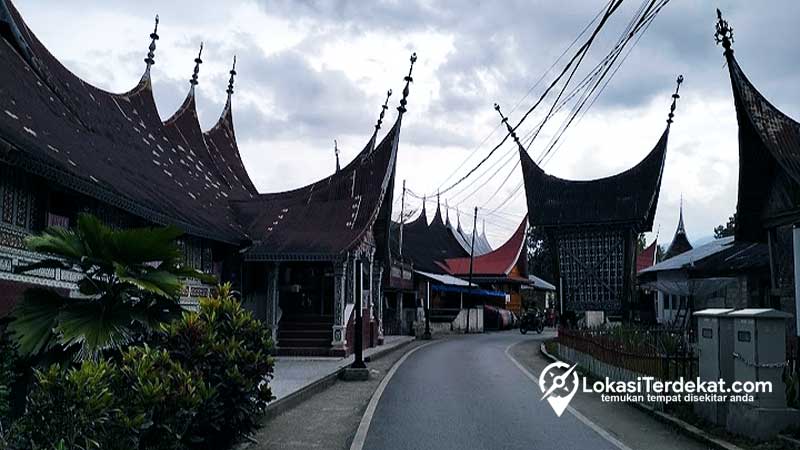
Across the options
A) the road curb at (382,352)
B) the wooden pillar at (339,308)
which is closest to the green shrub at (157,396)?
the road curb at (382,352)

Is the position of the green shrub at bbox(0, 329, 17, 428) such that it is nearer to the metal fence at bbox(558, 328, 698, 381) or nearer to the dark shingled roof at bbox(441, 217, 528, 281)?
the metal fence at bbox(558, 328, 698, 381)

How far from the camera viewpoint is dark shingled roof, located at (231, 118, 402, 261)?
19.2 metres

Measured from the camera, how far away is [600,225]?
24891 mm

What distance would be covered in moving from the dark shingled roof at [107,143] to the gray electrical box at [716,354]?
7.74 metres

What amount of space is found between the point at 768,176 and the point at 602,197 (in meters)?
12.9

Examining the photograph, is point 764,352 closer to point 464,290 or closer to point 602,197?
point 602,197

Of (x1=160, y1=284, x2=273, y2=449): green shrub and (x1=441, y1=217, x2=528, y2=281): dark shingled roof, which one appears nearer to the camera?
(x1=160, y1=284, x2=273, y2=449): green shrub

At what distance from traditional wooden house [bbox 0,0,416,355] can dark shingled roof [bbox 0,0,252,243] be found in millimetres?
36

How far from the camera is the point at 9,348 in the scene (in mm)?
6066

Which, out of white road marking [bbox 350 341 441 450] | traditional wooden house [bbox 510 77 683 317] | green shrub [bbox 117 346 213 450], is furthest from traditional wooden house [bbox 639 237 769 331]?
green shrub [bbox 117 346 213 450]

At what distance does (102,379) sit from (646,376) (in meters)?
7.58

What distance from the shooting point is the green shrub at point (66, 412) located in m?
5.14

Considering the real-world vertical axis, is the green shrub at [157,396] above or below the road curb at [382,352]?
above

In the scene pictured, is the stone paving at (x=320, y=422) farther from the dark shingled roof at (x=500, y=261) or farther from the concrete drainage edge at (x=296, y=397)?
the dark shingled roof at (x=500, y=261)
